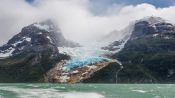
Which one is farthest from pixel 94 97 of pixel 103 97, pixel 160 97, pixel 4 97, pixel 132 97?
pixel 4 97

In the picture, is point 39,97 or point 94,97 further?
point 94,97

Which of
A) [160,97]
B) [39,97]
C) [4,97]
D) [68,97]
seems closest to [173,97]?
[160,97]

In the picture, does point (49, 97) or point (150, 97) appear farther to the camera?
point (150, 97)

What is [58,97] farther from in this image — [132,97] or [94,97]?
[132,97]

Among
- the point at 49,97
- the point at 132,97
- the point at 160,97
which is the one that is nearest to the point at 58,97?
the point at 49,97

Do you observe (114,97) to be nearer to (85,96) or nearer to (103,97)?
(103,97)

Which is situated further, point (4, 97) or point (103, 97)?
point (103, 97)

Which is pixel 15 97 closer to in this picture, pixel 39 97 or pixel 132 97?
pixel 39 97
